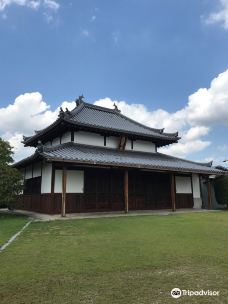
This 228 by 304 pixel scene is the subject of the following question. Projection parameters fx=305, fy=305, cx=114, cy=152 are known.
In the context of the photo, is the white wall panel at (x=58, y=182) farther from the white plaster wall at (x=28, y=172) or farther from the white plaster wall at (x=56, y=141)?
the white plaster wall at (x=28, y=172)

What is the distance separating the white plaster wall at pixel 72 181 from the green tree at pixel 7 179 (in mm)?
2492

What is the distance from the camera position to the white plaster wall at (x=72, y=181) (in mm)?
16234

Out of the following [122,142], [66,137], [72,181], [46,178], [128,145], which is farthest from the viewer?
[128,145]

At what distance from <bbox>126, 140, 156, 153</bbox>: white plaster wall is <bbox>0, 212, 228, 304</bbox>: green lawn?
12.8m

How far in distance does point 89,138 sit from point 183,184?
769 cm

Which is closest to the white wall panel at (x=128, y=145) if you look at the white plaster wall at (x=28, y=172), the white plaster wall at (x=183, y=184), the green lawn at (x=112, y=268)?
the white plaster wall at (x=183, y=184)

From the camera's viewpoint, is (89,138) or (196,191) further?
(196,191)

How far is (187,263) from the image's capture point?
5.62m

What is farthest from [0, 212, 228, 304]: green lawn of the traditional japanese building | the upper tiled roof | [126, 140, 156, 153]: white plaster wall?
[126, 140, 156, 153]: white plaster wall

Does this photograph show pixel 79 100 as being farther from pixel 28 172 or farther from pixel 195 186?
pixel 195 186

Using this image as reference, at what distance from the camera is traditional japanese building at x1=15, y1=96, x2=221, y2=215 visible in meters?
16.1

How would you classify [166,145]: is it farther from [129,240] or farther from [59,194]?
[129,240]

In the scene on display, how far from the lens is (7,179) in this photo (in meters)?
16.4

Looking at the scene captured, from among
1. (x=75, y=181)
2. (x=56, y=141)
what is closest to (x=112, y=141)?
(x=56, y=141)
